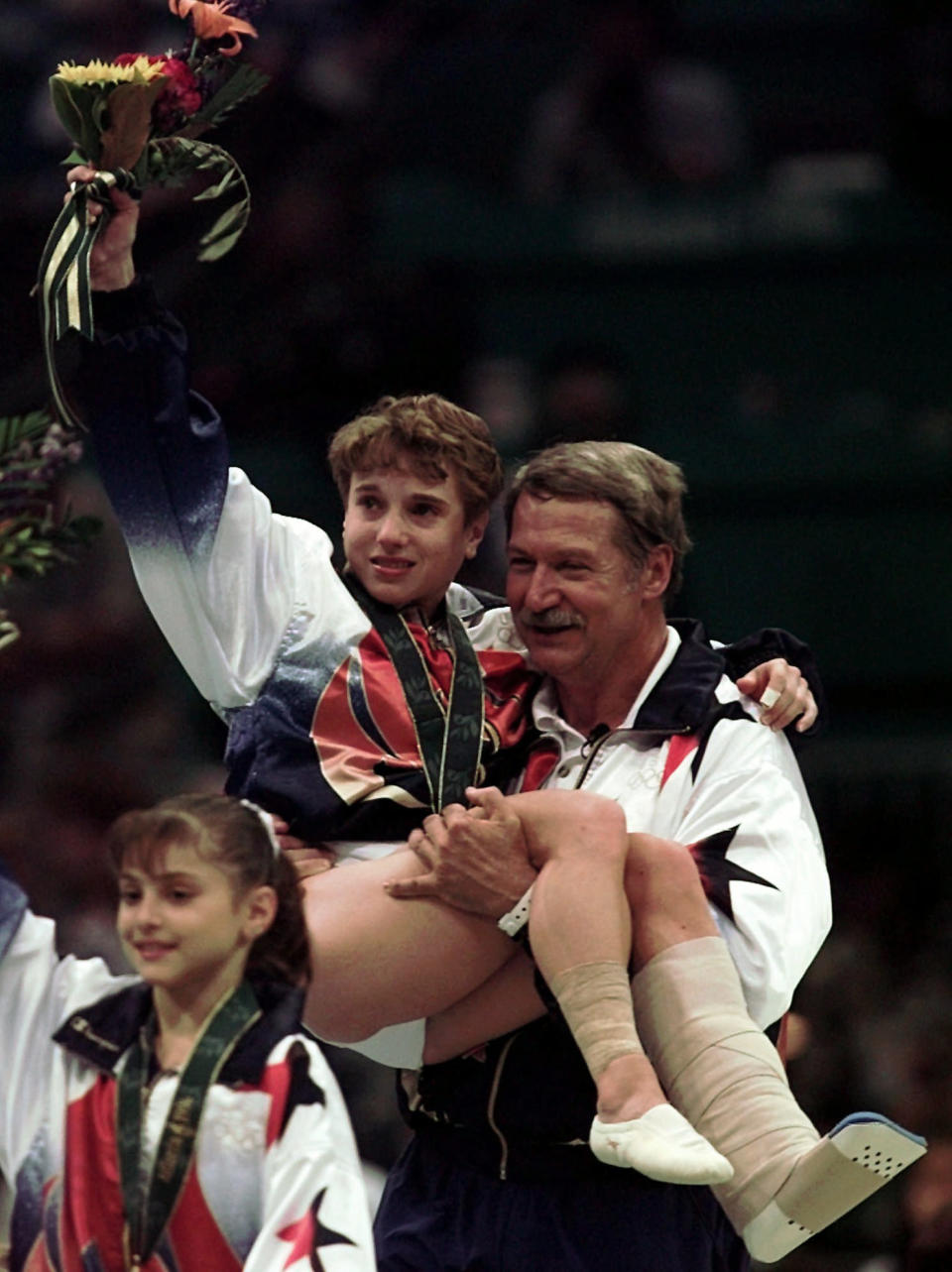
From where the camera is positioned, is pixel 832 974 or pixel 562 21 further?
pixel 562 21

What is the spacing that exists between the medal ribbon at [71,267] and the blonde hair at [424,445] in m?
0.52

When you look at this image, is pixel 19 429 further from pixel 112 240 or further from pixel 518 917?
pixel 518 917

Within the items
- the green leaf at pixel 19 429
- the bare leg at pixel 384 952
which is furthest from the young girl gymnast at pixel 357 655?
the green leaf at pixel 19 429

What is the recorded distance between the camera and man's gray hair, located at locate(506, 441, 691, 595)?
3305mm

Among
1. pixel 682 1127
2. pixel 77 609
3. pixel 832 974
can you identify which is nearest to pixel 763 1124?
pixel 682 1127

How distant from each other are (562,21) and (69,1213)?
5.51 m

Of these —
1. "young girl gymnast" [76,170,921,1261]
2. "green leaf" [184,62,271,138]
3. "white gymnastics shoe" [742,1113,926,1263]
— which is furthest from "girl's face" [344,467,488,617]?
"white gymnastics shoe" [742,1113,926,1263]

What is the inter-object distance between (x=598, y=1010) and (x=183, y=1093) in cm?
67

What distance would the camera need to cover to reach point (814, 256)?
6.66m

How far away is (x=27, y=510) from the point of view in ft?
8.21

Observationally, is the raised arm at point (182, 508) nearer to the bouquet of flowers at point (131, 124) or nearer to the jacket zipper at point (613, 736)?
the bouquet of flowers at point (131, 124)

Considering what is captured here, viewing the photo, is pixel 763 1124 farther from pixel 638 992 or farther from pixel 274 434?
pixel 274 434

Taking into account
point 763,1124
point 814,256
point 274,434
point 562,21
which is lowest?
point 763,1124

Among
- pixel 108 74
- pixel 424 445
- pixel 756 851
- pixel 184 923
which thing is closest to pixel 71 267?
pixel 108 74
